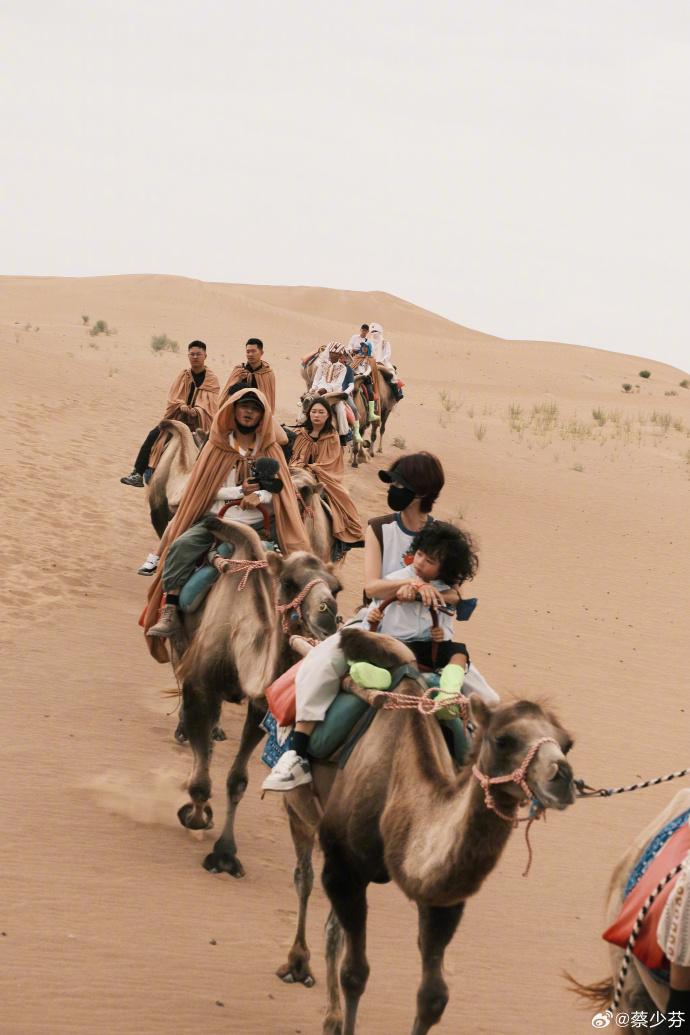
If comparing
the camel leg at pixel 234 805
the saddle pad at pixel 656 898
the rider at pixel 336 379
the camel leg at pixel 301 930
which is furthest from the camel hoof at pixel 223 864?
the rider at pixel 336 379

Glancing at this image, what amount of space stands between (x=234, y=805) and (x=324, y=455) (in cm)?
538

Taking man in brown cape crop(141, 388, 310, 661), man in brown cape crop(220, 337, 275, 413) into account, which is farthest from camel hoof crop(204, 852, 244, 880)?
man in brown cape crop(220, 337, 275, 413)

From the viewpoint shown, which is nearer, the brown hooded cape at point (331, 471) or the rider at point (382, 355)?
the brown hooded cape at point (331, 471)

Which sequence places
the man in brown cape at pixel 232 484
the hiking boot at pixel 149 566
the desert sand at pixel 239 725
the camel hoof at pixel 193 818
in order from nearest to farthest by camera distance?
the desert sand at pixel 239 725 < the camel hoof at pixel 193 818 < the man in brown cape at pixel 232 484 < the hiking boot at pixel 149 566

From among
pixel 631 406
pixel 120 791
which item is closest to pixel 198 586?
pixel 120 791

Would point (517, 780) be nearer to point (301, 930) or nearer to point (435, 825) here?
point (435, 825)

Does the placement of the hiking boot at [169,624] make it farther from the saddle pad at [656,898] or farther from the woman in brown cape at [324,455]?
the saddle pad at [656,898]

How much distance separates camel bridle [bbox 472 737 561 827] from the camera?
4.17 metres

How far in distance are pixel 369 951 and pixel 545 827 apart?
288 cm

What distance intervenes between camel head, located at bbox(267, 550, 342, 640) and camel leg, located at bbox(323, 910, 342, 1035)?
4.61 ft

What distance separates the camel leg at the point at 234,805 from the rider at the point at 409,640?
5.77 ft

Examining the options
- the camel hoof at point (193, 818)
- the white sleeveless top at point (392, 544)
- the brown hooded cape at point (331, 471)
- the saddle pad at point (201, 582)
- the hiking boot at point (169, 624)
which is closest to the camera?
the white sleeveless top at point (392, 544)

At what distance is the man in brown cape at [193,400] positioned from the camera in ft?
46.0

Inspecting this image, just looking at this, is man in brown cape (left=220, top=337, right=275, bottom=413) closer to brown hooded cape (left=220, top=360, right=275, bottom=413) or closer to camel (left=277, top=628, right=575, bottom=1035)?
brown hooded cape (left=220, top=360, right=275, bottom=413)
